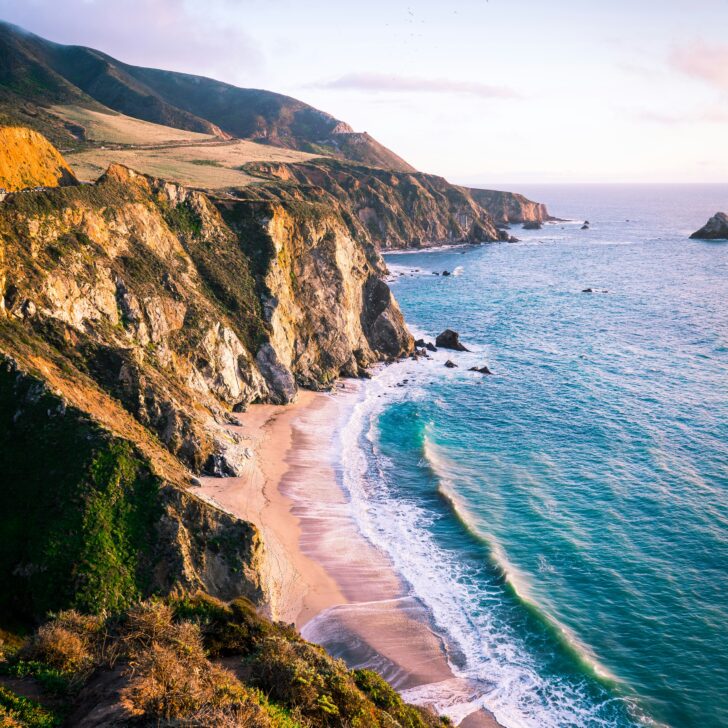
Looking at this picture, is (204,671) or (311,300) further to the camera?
(311,300)

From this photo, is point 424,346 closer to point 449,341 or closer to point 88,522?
point 449,341

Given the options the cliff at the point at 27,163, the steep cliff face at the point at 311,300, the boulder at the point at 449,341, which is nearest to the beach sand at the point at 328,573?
the steep cliff face at the point at 311,300

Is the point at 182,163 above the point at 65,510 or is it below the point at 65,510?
above

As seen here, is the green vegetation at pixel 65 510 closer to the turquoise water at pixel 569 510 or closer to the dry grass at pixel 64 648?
the dry grass at pixel 64 648

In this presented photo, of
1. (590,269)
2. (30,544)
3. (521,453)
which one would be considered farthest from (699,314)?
(30,544)

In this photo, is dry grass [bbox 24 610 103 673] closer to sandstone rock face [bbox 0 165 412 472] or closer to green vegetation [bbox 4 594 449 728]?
green vegetation [bbox 4 594 449 728]

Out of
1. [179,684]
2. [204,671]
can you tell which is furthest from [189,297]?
[179,684]

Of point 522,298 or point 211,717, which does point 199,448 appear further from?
point 522,298
